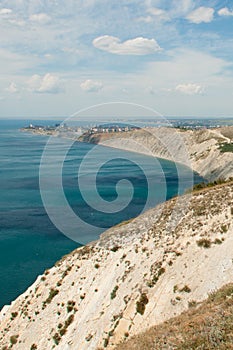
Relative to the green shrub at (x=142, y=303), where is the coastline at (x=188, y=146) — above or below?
above

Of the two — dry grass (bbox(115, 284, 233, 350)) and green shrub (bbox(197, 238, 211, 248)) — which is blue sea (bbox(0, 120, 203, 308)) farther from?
dry grass (bbox(115, 284, 233, 350))

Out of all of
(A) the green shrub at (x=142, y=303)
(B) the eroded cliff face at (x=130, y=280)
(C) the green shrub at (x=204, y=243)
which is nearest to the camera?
(B) the eroded cliff face at (x=130, y=280)

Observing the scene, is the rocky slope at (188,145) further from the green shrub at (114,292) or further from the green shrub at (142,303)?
the green shrub at (142,303)

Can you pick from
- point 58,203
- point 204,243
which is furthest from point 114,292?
point 58,203

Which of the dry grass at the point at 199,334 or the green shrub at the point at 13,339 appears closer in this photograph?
the dry grass at the point at 199,334

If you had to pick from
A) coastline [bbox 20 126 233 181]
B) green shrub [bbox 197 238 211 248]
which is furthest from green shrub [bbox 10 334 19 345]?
coastline [bbox 20 126 233 181]

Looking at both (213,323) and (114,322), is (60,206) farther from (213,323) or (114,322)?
(213,323)

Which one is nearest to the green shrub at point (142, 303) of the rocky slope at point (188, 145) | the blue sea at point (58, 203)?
the blue sea at point (58, 203)
